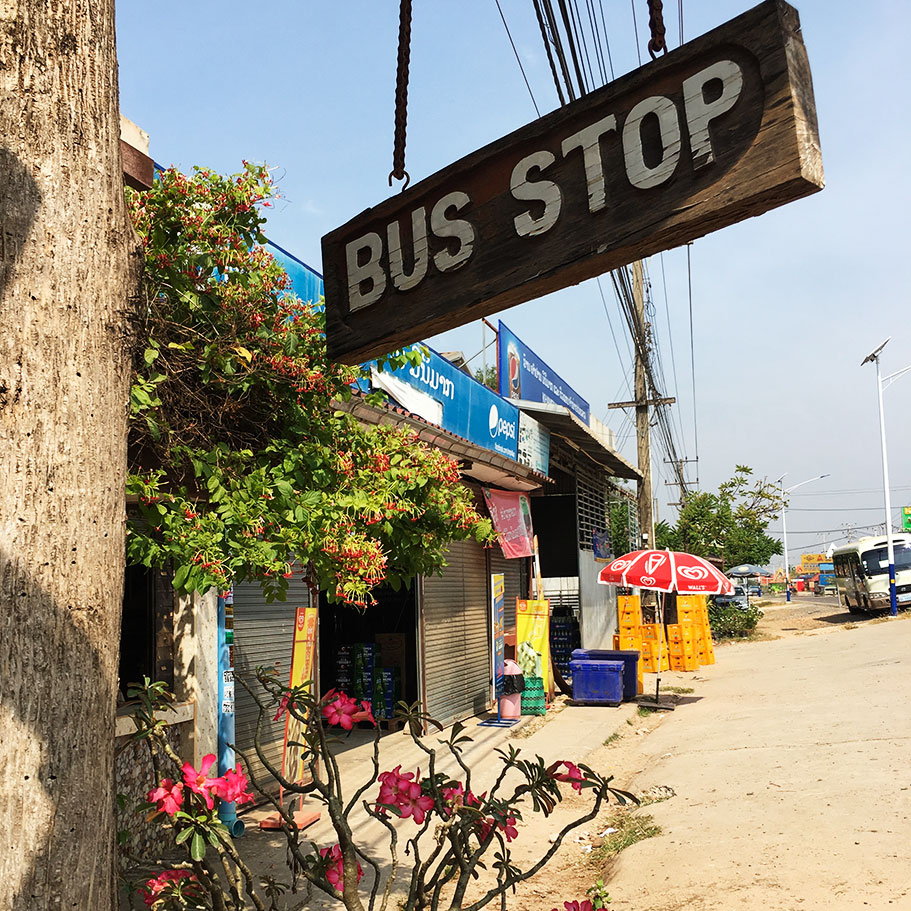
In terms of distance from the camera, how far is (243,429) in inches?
199

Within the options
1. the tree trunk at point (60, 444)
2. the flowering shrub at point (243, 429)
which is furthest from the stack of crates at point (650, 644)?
the tree trunk at point (60, 444)

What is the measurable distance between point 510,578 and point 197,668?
32.5 feet

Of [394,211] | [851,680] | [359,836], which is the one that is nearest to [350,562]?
[394,211]

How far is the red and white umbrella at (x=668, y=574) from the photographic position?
14438 mm

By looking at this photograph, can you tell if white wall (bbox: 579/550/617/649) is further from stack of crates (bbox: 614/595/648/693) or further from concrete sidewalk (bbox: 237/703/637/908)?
concrete sidewalk (bbox: 237/703/637/908)

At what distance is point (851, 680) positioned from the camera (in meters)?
14.2

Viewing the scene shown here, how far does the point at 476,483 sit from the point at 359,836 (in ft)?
22.8

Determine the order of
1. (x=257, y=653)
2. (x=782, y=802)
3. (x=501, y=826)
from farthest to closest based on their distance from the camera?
(x=257, y=653)
(x=782, y=802)
(x=501, y=826)

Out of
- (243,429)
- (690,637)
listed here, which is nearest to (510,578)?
(690,637)

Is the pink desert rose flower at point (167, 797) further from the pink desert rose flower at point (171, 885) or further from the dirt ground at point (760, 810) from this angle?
the dirt ground at point (760, 810)

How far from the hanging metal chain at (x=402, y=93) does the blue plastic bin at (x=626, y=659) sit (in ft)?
41.1

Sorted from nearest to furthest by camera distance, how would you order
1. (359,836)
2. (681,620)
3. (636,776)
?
(359,836), (636,776), (681,620)

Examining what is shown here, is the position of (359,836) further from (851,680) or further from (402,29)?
(851,680)

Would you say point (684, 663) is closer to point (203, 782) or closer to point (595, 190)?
point (203, 782)
